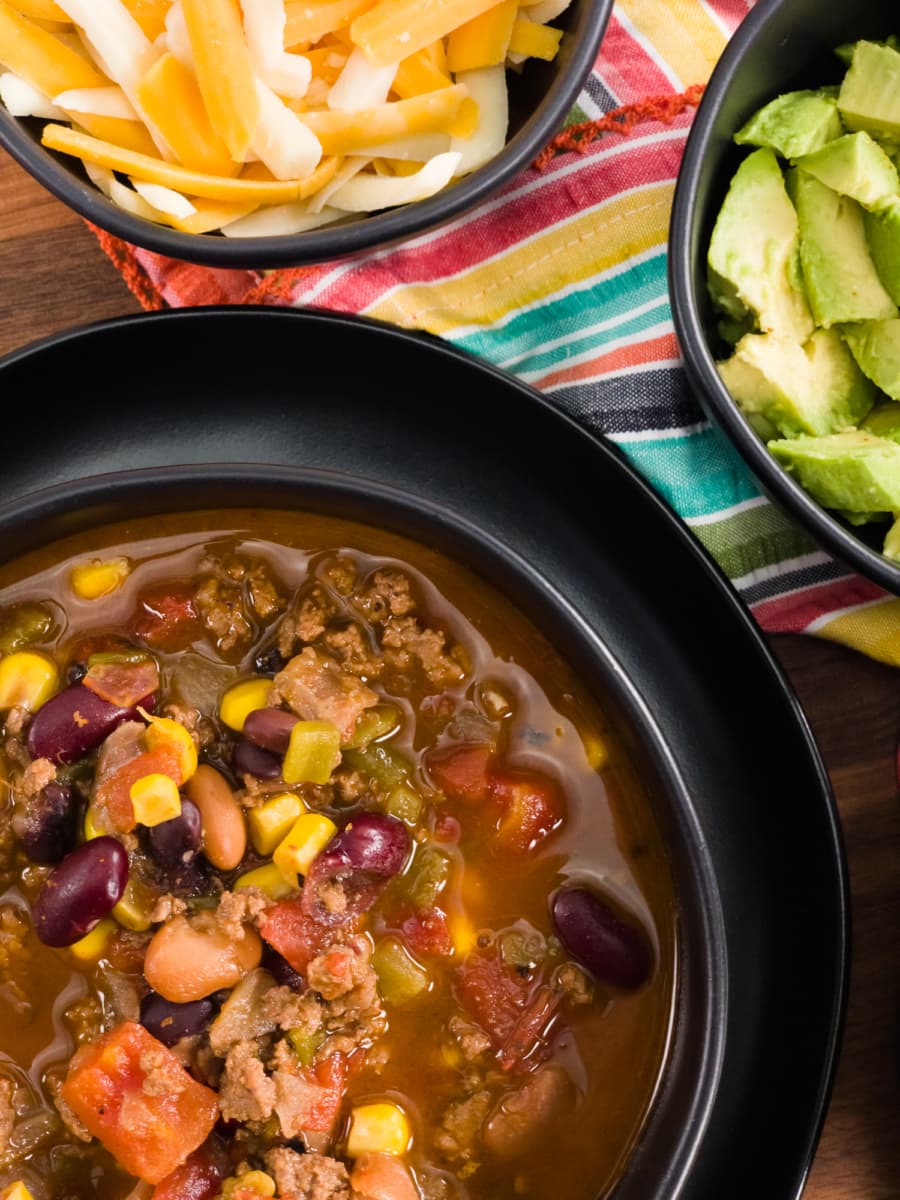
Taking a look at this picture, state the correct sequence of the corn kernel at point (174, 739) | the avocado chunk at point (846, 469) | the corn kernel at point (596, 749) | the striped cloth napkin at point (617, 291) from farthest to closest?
1. the striped cloth napkin at point (617, 291)
2. the corn kernel at point (596, 749)
3. the corn kernel at point (174, 739)
4. the avocado chunk at point (846, 469)

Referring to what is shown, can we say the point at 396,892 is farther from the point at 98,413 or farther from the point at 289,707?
the point at 98,413

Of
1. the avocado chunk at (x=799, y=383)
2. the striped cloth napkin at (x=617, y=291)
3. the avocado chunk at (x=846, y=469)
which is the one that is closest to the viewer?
the avocado chunk at (x=846, y=469)

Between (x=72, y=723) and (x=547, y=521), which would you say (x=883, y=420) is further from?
(x=72, y=723)

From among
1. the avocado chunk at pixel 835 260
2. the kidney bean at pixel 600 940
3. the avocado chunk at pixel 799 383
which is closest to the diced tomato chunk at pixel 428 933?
the kidney bean at pixel 600 940

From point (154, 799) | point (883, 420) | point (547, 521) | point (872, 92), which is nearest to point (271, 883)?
point (154, 799)

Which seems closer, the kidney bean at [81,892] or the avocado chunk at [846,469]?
the avocado chunk at [846,469]

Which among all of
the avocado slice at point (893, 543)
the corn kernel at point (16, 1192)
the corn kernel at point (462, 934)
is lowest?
the corn kernel at point (16, 1192)

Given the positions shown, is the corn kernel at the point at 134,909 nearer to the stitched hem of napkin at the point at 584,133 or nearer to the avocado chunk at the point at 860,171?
Result: the stitched hem of napkin at the point at 584,133
